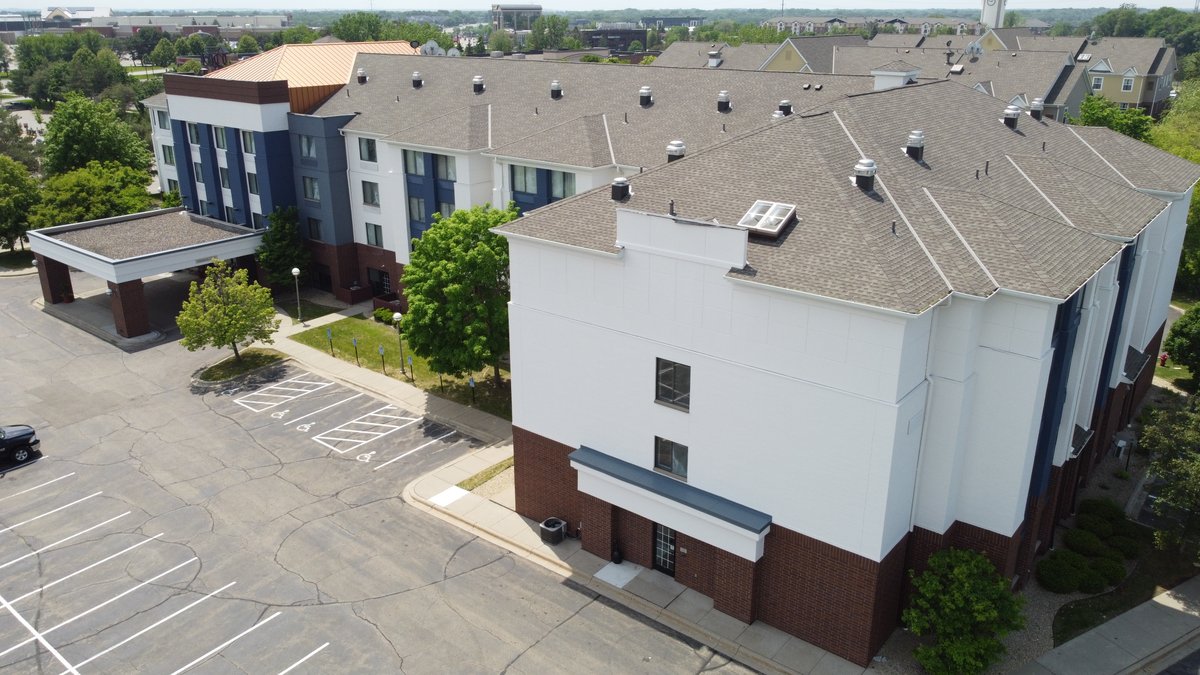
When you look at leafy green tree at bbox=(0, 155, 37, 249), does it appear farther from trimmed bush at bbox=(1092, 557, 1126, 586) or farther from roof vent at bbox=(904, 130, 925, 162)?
trimmed bush at bbox=(1092, 557, 1126, 586)

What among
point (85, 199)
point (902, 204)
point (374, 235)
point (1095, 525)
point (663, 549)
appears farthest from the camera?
point (85, 199)

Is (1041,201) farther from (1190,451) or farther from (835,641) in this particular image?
(835,641)

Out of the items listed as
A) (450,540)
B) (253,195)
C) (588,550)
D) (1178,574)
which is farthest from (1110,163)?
(253,195)

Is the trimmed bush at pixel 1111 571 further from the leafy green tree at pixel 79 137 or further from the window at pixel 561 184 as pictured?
the leafy green tree at pixel 79 137

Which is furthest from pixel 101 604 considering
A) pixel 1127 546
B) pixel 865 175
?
pixel 1127 546

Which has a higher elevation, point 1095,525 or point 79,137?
point 79,137

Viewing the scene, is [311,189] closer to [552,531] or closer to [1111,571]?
[552,531]
